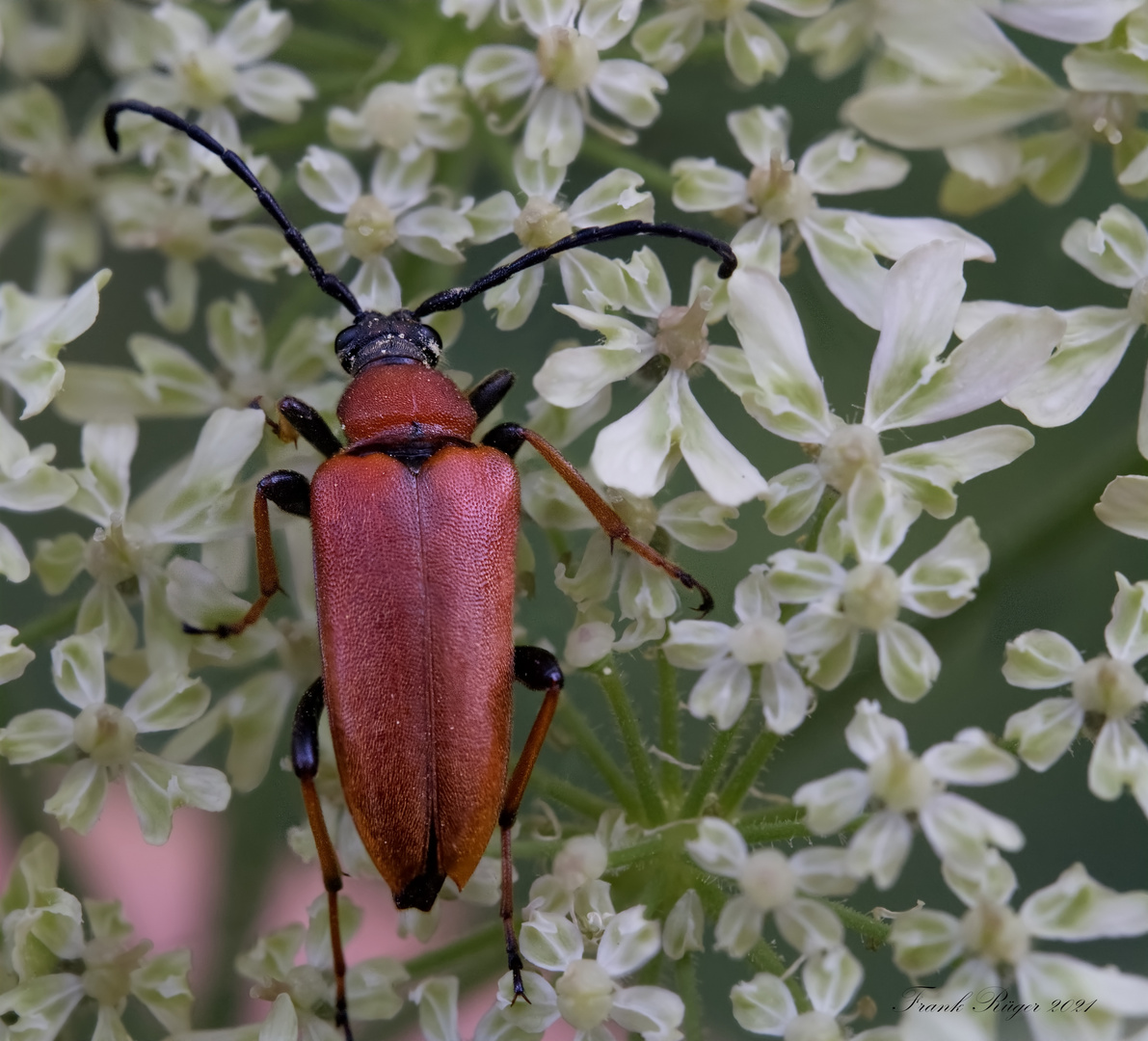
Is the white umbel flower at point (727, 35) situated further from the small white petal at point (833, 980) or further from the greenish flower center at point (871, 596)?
A: the small white petal at point (833, 980)

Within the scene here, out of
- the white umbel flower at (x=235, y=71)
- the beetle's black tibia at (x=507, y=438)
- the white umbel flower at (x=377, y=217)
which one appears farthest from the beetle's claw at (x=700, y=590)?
the white umbel flower at (x=235, y=71)

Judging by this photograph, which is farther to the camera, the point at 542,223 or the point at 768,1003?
the point at 542,223

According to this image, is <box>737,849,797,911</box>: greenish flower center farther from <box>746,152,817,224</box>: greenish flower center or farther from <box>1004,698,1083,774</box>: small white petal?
<box>746,152,817,224</box>: greenish flower center

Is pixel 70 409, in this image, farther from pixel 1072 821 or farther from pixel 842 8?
pixel 1072 821

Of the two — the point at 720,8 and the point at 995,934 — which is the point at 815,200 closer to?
the point at 720,8

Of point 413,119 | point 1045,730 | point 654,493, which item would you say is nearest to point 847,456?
point 654,493

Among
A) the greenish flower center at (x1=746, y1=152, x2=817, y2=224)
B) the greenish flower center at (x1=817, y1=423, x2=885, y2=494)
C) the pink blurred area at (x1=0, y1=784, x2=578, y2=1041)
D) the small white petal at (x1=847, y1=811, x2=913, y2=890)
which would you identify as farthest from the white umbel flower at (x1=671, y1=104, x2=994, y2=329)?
the pink blurred area at (x1=0, y1=784, x2=578, y2=1041)

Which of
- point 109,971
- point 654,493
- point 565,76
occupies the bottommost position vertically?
point 109,971
